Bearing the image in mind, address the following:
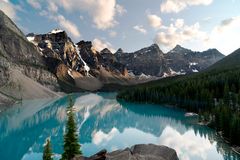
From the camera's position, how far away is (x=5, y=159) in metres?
67.1

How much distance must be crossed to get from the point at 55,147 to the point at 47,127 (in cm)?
4026

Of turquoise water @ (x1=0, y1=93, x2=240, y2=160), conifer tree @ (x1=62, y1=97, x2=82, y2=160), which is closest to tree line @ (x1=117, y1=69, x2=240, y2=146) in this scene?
turquoise water @ (x1=0, y1=93, x2=240, y2=160)

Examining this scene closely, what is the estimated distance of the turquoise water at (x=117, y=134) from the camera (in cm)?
7344

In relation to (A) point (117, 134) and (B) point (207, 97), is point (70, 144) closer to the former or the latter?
(A) point (117, 134)

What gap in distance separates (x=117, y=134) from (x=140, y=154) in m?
76.2

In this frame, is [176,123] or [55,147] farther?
[176,123]

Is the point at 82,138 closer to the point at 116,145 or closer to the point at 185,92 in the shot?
the point at 116,145

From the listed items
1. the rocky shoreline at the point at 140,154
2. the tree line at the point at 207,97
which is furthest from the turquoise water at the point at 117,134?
the rocky shoreline at the point at 140,154

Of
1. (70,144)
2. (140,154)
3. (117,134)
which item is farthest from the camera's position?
(117,134)

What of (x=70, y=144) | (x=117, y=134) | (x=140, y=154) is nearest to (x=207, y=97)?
(x=117, y=134)

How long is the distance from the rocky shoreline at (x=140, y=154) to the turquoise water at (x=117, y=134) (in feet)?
144

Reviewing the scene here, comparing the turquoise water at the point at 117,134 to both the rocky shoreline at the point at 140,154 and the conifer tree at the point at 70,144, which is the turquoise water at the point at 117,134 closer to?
the conifer tree at the point at 70,144

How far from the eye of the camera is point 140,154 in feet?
83.0

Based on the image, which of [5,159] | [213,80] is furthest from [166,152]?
[213,80]
